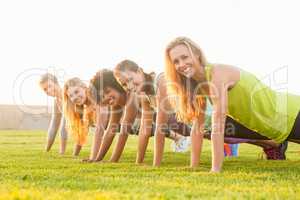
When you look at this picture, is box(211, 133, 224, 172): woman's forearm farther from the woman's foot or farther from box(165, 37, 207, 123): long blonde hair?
the woman's foot

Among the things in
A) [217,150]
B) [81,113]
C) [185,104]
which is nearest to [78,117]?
[81,113]

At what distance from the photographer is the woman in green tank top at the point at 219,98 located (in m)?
4.24

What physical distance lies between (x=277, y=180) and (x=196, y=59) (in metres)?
1.29

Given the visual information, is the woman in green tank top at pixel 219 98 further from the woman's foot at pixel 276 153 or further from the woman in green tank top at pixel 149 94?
the woman's foot at pixel 276 153

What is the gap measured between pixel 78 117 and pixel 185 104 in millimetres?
2621

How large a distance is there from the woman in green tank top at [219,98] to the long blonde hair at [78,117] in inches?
84.5

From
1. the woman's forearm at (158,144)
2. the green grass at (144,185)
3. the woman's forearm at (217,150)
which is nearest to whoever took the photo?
the green grass at (144,185)

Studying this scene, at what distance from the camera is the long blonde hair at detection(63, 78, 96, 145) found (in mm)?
6657

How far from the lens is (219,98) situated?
4.23 meters

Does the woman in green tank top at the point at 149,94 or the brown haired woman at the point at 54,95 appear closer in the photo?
the woman in green tank top at the point at 149,94

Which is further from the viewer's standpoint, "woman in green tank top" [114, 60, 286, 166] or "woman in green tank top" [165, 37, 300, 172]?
"woman in green tank top" [114, 60, 286, 166]

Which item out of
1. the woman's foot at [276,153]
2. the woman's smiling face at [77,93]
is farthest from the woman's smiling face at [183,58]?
the woman's foot at [276,153]

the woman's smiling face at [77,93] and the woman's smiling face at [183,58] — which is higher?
the woman's smiling face at [183,58]

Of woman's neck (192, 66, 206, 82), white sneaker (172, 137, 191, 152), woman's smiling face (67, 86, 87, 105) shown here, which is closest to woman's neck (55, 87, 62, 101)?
woman's smiling face (67, 86, 87, 105)
